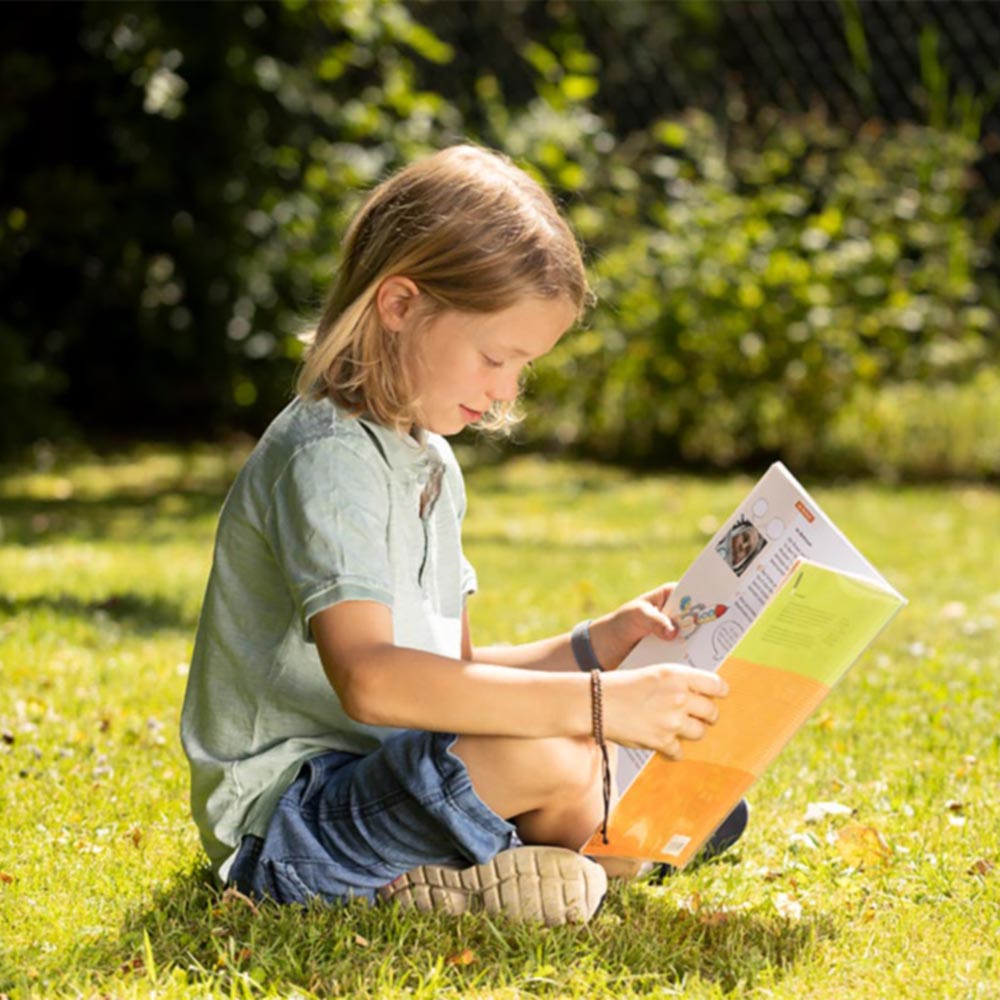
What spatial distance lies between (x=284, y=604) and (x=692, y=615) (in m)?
0.59

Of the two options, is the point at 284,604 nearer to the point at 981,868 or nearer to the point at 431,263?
the point at 431,263

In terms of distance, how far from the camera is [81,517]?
6328 millimetres

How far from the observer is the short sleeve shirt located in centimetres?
232

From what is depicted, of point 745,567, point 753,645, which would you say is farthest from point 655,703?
point 745,567

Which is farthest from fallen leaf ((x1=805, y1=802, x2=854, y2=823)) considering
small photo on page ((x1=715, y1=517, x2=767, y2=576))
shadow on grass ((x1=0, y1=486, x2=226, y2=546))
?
shadow on grass ((x1=0, y1=486, x2=226, y2=546))

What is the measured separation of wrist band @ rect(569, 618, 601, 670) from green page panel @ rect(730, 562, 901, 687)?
0.48m

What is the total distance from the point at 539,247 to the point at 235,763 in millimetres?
834

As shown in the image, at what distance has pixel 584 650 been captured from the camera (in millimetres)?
2682

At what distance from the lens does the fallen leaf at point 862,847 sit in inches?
105

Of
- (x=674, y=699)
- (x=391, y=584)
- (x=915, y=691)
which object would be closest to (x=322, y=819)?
(x=391, y=584)

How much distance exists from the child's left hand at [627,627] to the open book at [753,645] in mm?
96

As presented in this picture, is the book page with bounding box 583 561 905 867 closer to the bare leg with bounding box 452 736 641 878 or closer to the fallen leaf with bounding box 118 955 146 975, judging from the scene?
the bare leg with bounding box 452 736 641 878

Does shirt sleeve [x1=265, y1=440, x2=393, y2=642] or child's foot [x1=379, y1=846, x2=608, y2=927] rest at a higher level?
shirt sleeve [x1=265, y1=440, x2=393, y2=642]

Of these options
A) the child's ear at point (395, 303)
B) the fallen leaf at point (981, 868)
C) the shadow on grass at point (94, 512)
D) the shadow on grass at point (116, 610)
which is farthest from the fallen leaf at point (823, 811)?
the shadow on grass at point (94, 512)
